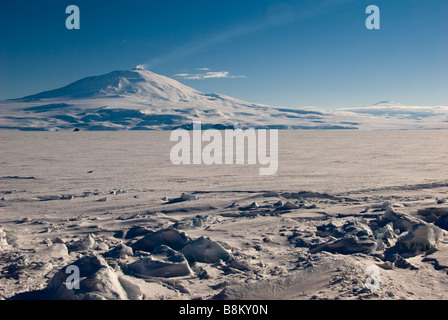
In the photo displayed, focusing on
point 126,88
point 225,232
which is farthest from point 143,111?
point 225,232

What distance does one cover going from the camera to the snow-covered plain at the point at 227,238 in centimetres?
316

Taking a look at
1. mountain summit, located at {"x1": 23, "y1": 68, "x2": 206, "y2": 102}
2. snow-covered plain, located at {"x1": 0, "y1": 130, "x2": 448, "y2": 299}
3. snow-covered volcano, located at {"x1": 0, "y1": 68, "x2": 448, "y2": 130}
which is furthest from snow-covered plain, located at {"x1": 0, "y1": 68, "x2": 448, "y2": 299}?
mountain summit, located at {"x1": 23, "y1": 68, "x2": 206, "y2": 102}

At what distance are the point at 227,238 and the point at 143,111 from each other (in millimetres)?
89818

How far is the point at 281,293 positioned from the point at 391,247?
1.75 m

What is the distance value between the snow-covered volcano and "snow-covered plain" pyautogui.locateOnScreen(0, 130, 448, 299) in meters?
61.5

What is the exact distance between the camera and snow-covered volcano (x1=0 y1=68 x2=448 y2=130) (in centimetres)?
7944

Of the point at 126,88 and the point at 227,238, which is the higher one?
the point at 126,88

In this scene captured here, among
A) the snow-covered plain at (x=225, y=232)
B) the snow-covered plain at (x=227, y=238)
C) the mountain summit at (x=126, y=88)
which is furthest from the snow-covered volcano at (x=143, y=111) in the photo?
the snow-covered plain at (x=227, y=238)

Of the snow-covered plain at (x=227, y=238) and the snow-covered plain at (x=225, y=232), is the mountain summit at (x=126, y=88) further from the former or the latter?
the snow-covered plain at (x=227, y=238)

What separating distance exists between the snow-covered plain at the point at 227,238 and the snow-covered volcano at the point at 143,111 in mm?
61521

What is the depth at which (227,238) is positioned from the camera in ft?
15.2

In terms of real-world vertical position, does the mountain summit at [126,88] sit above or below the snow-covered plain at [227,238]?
above

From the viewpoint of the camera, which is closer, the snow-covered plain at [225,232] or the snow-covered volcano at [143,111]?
the snow-covered plain at [225,232]

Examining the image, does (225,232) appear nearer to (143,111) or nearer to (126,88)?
(143,111)
